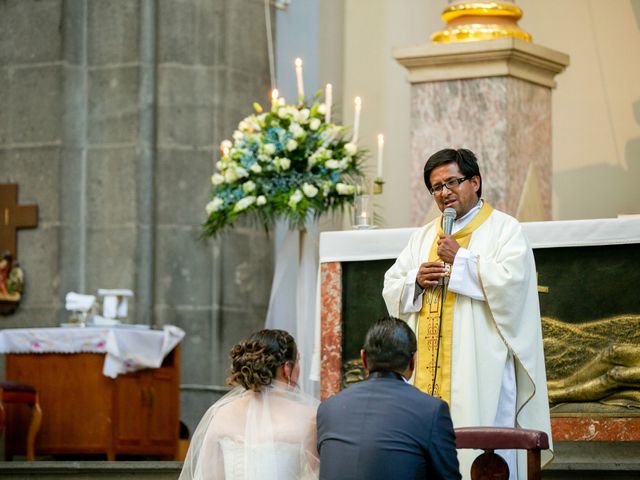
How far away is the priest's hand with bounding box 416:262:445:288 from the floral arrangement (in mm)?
2820

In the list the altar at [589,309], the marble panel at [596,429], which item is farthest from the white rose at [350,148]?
the marble panel at [596,429]

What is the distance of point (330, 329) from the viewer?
8.28m

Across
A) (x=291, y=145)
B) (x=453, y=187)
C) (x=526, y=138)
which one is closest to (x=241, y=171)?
(x=291, y=145)

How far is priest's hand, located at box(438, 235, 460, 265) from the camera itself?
20.3 ft

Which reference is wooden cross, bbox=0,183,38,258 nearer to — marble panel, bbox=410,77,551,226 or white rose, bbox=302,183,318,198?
white rose, bbox=302,183,318,198

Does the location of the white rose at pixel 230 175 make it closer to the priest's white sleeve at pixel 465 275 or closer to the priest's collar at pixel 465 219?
the priest's collar at pixel 465 219

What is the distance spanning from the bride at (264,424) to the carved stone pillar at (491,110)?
3.88 m

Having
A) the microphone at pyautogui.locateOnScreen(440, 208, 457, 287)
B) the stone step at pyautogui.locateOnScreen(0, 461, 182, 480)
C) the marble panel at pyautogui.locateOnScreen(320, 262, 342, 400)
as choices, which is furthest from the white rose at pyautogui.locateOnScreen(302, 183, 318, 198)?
the microphone at pyautogui.locateOnScreen(440, 208, 457, 287)

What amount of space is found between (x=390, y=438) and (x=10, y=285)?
6945mm

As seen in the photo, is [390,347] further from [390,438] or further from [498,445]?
[498,445]

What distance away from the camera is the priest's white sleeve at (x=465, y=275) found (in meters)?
6.21

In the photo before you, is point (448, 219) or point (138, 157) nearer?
point (448, 219)

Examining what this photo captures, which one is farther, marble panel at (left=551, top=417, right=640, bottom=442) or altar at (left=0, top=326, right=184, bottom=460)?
altar at (left=0, top=326, right=184, bottom=460)

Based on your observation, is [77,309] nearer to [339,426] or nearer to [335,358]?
[335,358]
